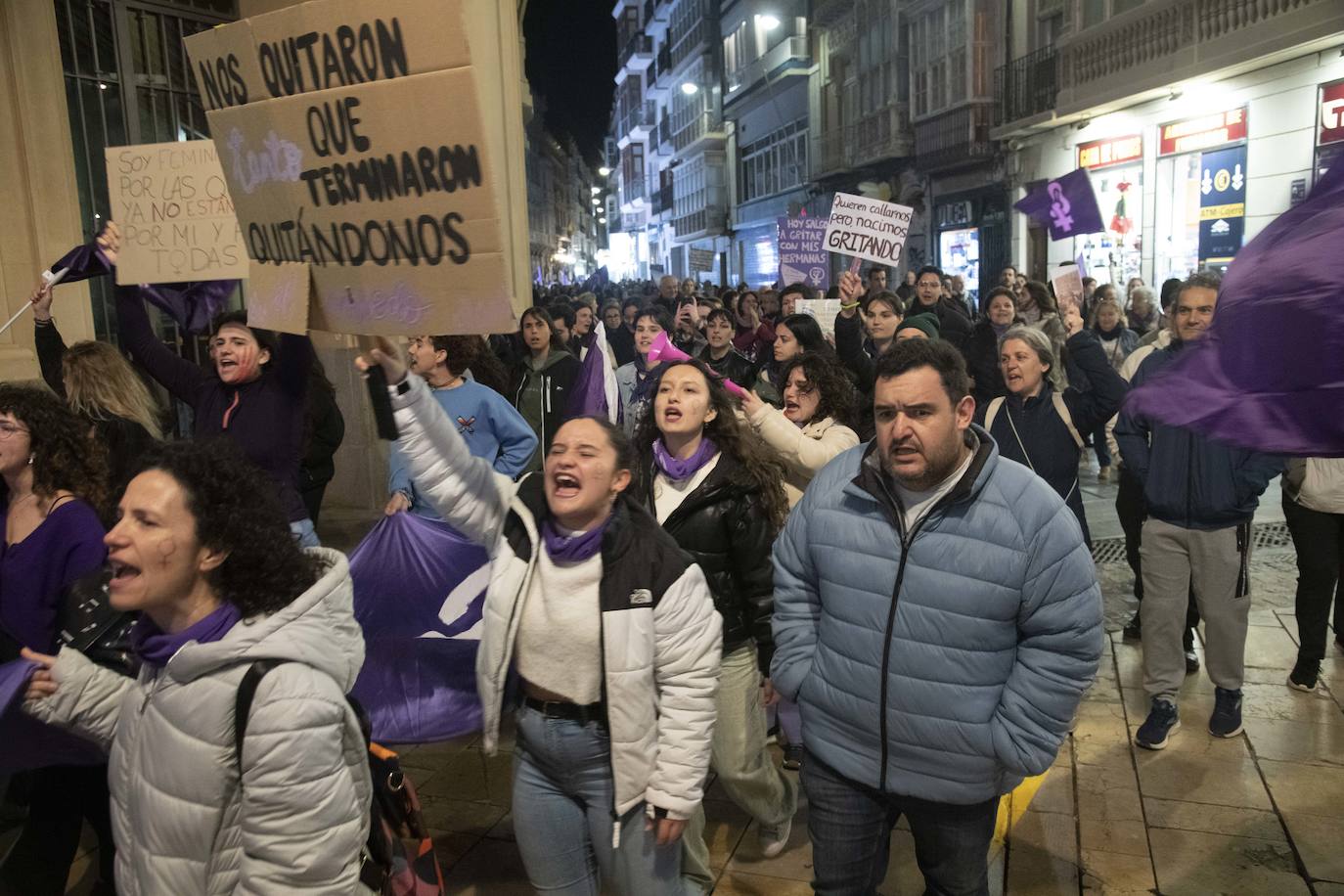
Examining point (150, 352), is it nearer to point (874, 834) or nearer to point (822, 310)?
point (874, 834)

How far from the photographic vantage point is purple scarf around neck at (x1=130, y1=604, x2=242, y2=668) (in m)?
2.25

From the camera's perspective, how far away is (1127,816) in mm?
4316

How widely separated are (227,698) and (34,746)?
4.15ft

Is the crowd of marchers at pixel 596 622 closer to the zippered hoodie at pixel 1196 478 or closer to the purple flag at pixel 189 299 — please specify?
the zippered hoodie at pixel 1196 478

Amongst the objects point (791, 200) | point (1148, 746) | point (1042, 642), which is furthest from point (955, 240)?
point (1042, 642)

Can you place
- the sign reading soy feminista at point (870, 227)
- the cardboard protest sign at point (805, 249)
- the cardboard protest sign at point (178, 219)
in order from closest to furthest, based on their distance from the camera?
the cardboard protest sign at point (178, 219), the sign reading soy feminista at point (870, 227), the cardboard protest sign at point (805, 249)

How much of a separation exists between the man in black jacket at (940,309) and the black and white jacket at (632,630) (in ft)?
19.8

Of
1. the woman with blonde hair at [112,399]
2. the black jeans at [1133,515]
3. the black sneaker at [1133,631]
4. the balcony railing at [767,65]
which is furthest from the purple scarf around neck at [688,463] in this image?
the balcony railing at [767,65]

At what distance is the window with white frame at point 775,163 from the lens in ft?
117

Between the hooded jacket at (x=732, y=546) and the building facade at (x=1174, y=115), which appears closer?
the hooded jacket at (x=732, y=546)

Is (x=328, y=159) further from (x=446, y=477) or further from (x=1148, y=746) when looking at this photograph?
(x=1148, y=746)

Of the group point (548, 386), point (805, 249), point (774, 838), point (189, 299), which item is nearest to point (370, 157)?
point (189, 299)

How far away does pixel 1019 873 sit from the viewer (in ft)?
12.9

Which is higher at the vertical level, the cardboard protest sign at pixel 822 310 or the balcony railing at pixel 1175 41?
the balcony railing at pixel 1175 41
